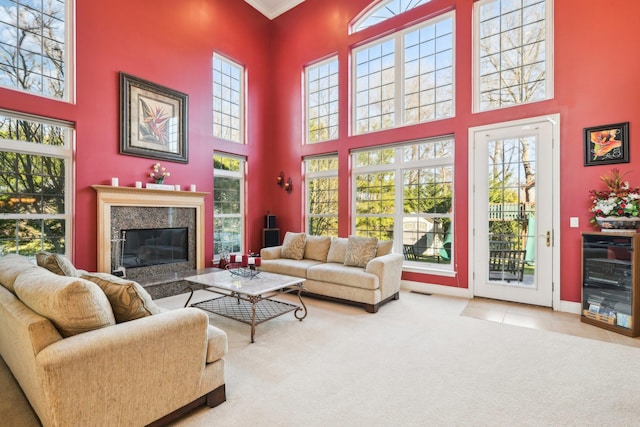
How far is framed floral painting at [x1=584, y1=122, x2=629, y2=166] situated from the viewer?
3.53m

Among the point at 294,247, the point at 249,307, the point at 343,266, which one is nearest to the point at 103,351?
the point at 249,307

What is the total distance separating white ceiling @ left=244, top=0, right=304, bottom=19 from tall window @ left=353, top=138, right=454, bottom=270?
3.65 meters

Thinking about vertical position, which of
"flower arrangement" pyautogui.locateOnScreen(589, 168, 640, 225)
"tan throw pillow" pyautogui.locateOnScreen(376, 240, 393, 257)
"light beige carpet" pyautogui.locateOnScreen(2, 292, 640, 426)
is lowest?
"light beige carpet" pyautogui.locateOnScreen(2, 292, 640, 426)

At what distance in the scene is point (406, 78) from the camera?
5316 mm

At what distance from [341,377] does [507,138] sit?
396cm

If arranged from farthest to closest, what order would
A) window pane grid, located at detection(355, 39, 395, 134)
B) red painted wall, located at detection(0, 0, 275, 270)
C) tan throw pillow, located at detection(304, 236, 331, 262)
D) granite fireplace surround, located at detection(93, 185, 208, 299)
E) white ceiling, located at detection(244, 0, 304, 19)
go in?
white ceiling, located at detection(244, 0, 304, 19)
window pane grid, located at detection(355, 39, 395, 134)
tan throw pillow, located at detection(304, 236, 331, 262)
granite fireplace surround, located at detection(93, 185, 208, 299)
red painted wall, located at detection(0, 0, 275, 270)

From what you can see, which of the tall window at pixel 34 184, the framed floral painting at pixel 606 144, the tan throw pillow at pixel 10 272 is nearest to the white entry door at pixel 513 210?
the framed floral painting at pixel 606 144

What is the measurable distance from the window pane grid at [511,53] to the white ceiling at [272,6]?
3.89 metres

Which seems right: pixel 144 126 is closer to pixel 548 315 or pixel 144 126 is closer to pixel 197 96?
pixel 197 96

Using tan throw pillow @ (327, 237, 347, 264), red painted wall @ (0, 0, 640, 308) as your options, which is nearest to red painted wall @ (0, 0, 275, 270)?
red painted wall @ (0, 0, 640, 308)

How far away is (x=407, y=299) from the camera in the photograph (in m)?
4.52

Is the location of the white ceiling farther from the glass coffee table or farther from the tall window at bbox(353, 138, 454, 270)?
the glass coffee table

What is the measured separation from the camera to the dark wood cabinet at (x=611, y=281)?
10.4 feet

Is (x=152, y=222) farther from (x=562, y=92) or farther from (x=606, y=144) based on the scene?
(x=606, y=144)
